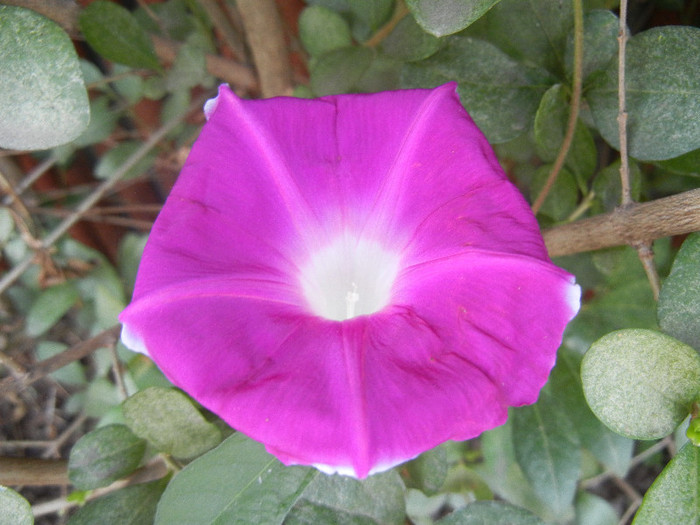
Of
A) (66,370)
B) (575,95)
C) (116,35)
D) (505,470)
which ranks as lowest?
(505,470)

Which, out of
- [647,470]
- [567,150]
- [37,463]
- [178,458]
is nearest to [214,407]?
[178,458]

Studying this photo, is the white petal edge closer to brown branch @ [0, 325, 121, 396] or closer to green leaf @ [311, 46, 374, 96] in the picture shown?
brown branch @ [0, 325, 121, 396]

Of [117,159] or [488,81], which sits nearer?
[488,81]

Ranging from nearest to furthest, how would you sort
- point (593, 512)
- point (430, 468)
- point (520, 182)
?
1. point (430, 468)
2. point (593, 512)
3. point (520, 182)

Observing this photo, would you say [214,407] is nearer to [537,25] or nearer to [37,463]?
[37,463]

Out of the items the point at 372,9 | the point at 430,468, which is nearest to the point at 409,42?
the point at 372,9

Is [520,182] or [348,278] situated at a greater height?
[348,278]

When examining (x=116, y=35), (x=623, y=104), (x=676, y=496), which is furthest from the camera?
(x=116, y=35)

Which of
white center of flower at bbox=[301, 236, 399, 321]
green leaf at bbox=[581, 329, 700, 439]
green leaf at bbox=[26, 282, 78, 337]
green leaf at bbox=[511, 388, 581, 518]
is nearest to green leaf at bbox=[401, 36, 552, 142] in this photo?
white center of flower at bbox=[301, 236, 399, 321]

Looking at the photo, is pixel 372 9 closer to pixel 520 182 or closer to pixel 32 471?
pixel 520 182
